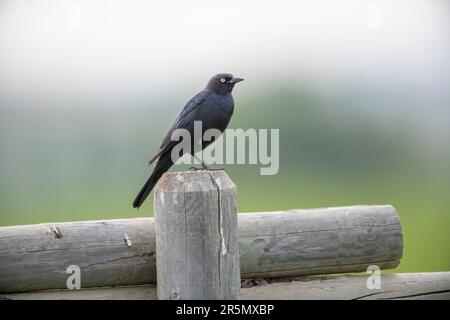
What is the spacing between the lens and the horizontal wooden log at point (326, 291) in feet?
9.66

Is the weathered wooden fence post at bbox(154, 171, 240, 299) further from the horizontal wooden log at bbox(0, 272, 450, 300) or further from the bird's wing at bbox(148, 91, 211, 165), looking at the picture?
the bird's wing at bbox(148, 91, 211, 165)

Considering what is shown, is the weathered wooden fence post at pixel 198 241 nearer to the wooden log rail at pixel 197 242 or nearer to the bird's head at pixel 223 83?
the wooden log rail at pixel 197 242

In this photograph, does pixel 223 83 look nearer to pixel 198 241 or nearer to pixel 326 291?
pixel 326 291

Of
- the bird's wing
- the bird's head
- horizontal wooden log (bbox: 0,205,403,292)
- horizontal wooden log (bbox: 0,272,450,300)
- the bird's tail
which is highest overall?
the bird's head

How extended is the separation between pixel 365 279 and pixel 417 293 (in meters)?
0.28

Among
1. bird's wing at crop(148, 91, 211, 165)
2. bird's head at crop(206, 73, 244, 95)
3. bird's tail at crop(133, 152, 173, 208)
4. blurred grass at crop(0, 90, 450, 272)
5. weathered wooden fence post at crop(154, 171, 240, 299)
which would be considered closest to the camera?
weathered wooden fence post at crop(154, 171, 240, 299)

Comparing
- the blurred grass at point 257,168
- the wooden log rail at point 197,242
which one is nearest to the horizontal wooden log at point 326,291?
the wooden log rail at point 197,242

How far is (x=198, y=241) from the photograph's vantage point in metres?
2.68

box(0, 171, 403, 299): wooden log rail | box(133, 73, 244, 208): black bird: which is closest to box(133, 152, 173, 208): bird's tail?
box(133, 73, 244, 208): black bird

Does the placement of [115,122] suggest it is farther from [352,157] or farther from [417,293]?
[417,293]

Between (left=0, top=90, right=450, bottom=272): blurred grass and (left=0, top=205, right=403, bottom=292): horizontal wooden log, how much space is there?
2.64m

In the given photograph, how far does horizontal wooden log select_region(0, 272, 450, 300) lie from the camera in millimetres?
2943

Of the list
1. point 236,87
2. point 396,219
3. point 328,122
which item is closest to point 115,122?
point 236,87

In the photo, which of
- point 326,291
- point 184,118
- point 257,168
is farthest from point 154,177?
point 257,168
